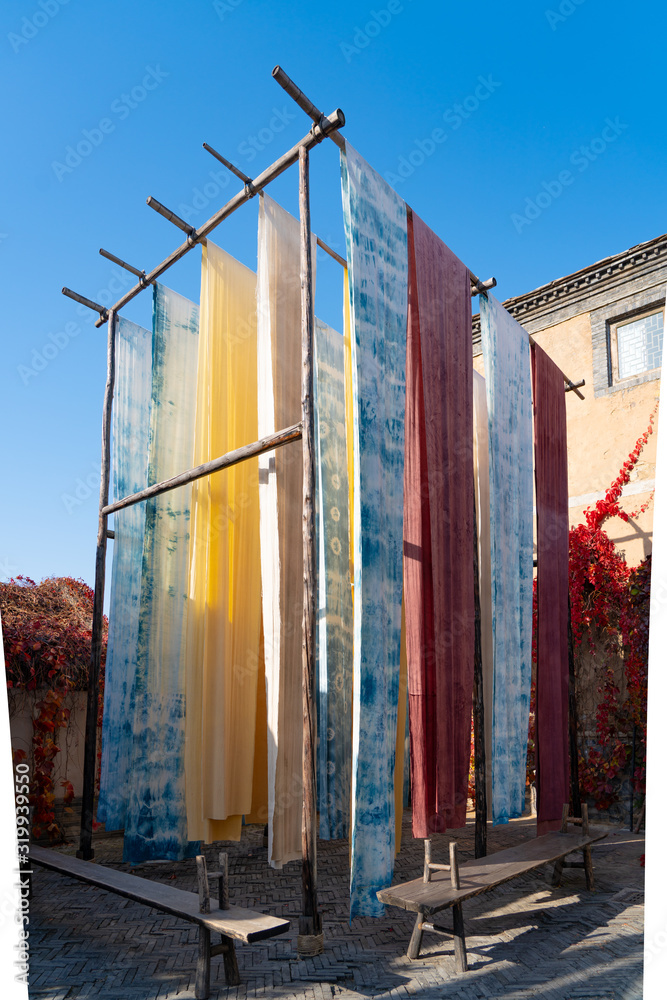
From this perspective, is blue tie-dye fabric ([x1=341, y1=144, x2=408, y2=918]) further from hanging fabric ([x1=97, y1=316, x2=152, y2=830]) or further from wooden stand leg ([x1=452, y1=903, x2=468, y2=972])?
hanging fabric ([x1=97, y1=316, x2=152, y2=830])

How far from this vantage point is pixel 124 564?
7.40 m

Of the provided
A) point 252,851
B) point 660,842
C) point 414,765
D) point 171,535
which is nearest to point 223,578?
point 171,535

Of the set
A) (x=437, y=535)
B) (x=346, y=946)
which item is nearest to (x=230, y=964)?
(x=346, y=946)

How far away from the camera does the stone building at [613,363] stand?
952 cm

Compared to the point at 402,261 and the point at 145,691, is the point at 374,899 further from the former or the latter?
the point at 402,261

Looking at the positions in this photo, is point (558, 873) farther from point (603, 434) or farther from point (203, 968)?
point (603, 434)

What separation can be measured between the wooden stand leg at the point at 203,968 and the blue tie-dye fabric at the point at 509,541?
3075 mm

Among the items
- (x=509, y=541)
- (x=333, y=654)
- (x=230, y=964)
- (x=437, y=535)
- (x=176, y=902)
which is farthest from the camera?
(x=509, y=541)

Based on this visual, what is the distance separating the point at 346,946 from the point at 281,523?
294cm

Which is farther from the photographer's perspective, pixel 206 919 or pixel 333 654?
pixel 333 654

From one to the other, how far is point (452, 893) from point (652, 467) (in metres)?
7.05

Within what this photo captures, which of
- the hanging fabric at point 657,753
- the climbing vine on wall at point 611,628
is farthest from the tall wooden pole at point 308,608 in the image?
the climbing vine on wall at point 611,628

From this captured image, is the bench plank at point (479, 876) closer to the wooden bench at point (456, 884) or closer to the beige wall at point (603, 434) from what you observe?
the wooden bench at point (456, 884)

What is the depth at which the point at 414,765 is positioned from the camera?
16.4 ft
